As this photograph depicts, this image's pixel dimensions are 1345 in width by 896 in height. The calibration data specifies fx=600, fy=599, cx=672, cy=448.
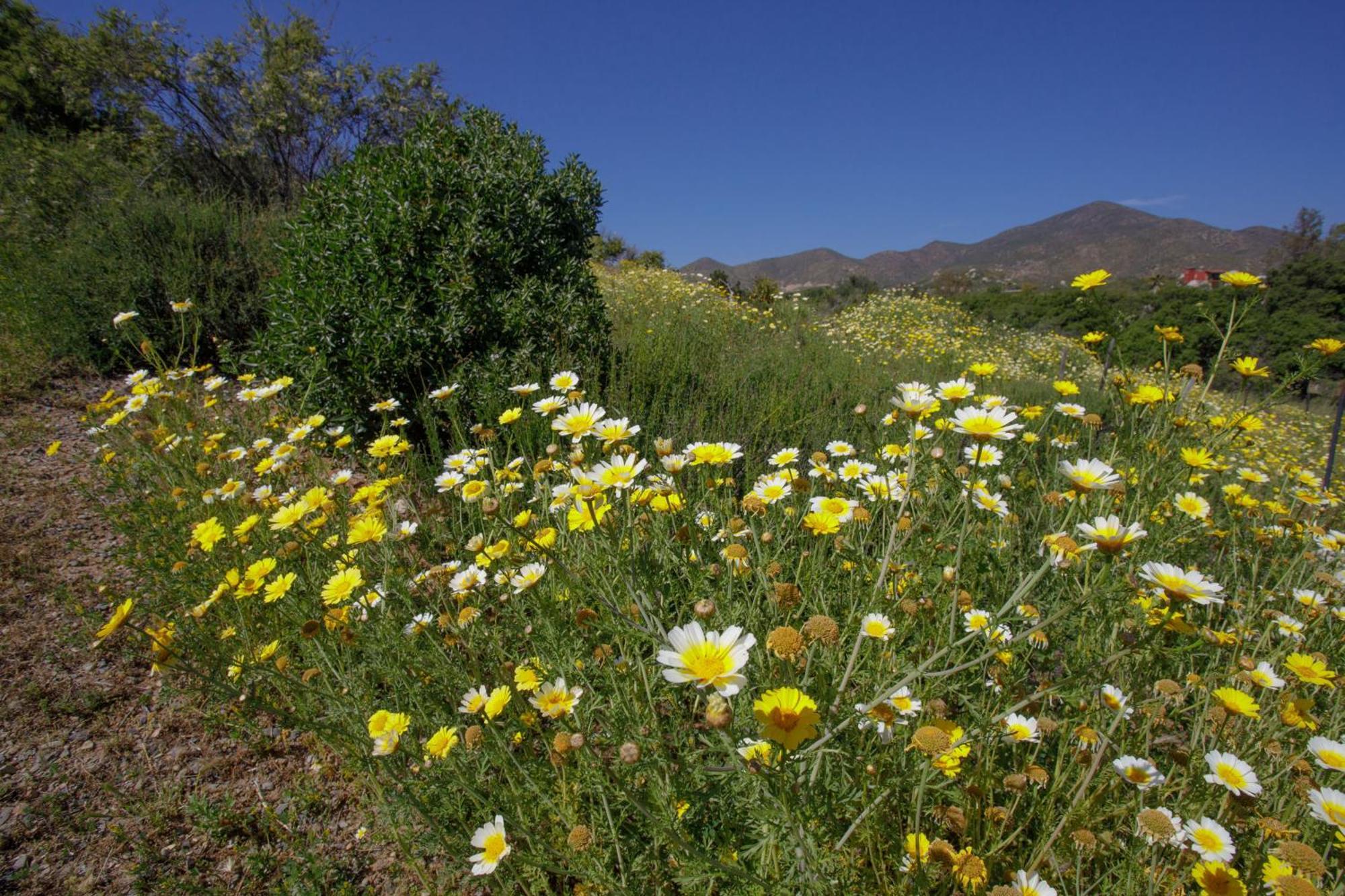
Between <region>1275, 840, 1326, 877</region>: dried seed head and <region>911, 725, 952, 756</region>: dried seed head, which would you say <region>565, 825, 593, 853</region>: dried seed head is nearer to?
<region>911, 725, 952, 756</region>: dried seed head

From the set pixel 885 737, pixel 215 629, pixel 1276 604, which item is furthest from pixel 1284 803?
pixel 215 629

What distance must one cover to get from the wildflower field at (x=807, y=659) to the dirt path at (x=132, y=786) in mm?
144

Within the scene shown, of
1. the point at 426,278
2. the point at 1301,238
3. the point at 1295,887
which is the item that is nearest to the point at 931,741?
the point at 1295,887

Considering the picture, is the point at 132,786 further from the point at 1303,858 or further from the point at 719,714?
the point at 1303,858

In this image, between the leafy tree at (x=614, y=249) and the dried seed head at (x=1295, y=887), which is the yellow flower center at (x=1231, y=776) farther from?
the leafy tree at (x=614, y=249)

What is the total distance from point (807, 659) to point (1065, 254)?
58.5 metres

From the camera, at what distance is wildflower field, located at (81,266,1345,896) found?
114 cm

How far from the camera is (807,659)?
42.7 inches

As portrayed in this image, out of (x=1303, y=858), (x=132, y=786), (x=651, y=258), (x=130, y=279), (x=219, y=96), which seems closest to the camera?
(x=1303, y=858)

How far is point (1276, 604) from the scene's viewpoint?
2.20 meters

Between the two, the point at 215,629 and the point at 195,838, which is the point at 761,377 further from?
the point at 195,838

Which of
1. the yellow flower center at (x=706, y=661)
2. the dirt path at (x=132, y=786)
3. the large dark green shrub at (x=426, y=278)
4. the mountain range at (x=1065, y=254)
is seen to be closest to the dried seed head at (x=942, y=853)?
the yellow flower center at (x=706, y=661)

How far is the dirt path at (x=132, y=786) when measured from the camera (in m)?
1.66

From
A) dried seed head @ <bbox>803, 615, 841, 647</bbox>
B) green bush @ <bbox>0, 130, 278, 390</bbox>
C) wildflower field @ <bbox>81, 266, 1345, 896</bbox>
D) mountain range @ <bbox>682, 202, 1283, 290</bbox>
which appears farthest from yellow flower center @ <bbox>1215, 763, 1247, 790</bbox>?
mountain range @ <bbox>682, 202, 1283, 290</bbox>
